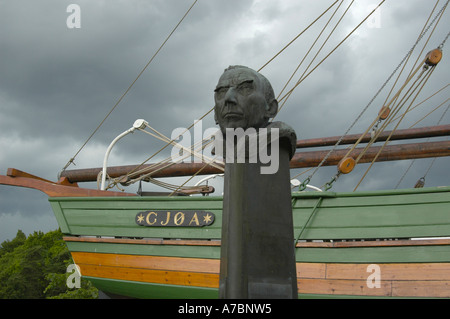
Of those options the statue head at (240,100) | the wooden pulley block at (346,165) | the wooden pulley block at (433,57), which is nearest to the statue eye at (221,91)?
the statue head at (240,100)

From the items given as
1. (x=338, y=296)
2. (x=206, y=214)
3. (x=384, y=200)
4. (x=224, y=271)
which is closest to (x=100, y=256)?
(x=206, y=214)

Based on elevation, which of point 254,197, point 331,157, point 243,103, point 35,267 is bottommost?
point 254,197

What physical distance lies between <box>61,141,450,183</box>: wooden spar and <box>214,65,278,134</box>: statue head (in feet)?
16.6

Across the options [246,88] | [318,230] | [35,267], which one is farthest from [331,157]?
[35,267]

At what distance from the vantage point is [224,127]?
249cm

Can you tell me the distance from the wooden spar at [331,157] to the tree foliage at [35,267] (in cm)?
1088

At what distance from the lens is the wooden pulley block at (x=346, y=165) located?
527cm

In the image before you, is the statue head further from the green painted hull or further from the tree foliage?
the tree foliage

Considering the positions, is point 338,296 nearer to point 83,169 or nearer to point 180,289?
point 180,289

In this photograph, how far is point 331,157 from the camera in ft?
24.8

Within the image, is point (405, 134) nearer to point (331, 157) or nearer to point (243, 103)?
point (331, 157)

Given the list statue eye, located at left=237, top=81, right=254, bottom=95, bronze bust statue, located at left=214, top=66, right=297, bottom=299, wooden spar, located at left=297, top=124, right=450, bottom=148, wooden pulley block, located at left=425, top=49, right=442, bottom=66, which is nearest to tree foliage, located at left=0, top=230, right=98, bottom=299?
wooden spar, located at left=297, top=124, right=450, bottom=148

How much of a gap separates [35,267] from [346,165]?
21.1 meters

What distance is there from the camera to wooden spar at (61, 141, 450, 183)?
7180 millimetres
